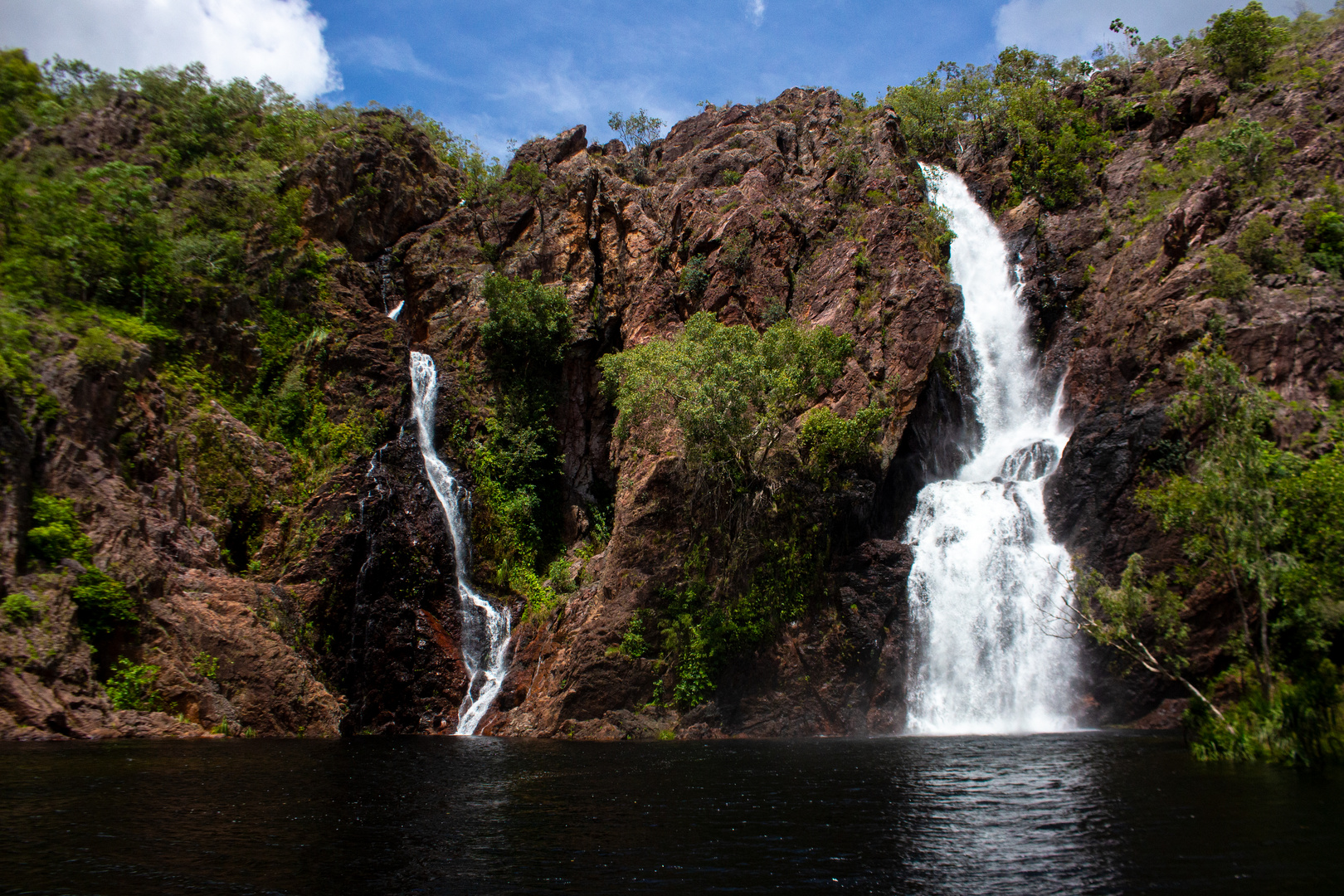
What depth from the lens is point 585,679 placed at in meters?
28.3

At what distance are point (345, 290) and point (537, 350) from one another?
36.2 feet

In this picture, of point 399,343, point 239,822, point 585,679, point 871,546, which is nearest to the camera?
point 239,822

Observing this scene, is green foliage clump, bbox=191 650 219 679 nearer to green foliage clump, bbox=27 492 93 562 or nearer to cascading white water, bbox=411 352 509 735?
green foliage clump, bbox=27 492 93 562

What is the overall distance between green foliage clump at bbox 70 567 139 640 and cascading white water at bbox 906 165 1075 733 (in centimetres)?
2863

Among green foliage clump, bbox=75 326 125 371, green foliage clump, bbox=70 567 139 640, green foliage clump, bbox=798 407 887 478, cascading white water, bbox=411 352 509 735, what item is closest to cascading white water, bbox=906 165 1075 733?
green foliage clump, bbox=798 407 887 478

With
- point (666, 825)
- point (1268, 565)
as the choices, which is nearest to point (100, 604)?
point (666, 825)

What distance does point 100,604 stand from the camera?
22641 mm

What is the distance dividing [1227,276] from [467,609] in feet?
117

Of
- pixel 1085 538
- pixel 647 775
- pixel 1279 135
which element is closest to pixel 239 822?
pixel 647 775

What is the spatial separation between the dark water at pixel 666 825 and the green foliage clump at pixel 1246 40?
45.6 meters

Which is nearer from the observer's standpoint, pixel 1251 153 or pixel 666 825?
pixel 666 825

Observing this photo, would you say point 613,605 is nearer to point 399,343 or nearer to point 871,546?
point 871,546

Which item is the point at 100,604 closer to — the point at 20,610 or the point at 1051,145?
the point at 20,610

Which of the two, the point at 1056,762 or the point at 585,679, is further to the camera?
the point at 585,679
